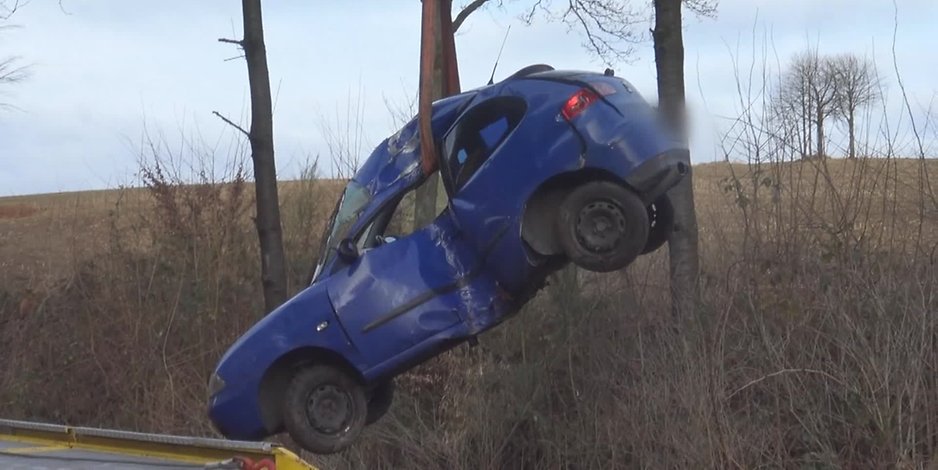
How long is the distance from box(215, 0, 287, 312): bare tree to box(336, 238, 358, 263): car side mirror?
3.87 metres

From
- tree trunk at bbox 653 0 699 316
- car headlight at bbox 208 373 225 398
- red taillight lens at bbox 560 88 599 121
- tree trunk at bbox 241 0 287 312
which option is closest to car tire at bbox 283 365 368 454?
car headlight at bbox 208 373 225 398

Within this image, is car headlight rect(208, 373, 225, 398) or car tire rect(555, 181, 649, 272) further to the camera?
car headlight rect(208, 373, 225, 398)

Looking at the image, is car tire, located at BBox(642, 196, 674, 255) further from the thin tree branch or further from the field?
the thin tree branch

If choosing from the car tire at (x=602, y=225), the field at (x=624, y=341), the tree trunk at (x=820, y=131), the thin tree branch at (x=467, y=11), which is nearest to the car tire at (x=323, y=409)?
the car tire at (x=602, y=225)

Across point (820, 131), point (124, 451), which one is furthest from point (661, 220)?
point (820, 131)

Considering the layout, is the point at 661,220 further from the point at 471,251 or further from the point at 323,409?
the point at 323,409

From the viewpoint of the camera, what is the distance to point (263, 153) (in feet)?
33.4

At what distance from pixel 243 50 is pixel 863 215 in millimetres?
5073

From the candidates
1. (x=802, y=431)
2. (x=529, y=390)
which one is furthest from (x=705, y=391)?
(x=529, y=390)

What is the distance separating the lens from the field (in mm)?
7891

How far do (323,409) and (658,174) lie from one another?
81.2 inches

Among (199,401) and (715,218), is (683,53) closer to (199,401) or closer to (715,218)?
(715,218)

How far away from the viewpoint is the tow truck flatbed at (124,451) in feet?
14.5

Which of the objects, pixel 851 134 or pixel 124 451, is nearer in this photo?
pixel 124 451
